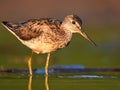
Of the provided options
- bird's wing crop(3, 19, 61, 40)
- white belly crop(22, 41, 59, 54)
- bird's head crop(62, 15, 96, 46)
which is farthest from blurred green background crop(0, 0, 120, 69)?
bird's head crop(62, 15, 96, 46)

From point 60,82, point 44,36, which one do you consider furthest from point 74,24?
point 60,82

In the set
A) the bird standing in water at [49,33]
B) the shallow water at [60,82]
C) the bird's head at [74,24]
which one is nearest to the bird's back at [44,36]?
the bird standing in water at [49,33]

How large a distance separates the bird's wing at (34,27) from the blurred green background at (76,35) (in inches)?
50.9

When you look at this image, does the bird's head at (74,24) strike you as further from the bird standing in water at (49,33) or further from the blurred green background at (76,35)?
the blurred green background at (76,35)

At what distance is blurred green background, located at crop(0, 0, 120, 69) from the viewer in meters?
21.3

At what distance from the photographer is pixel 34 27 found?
17797 mm

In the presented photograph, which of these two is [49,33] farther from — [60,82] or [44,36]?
[60,82]

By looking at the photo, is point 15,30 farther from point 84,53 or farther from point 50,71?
point 84,53

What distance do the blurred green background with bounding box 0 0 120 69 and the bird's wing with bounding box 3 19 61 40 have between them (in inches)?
50.9

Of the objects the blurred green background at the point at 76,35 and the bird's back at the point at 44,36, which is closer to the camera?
the bird's back at the point at 44,36

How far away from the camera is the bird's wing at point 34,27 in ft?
57.8

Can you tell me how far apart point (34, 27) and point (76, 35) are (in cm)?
968

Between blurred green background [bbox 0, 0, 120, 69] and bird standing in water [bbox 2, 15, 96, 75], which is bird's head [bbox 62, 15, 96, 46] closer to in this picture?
bird standing in water [bbox 2, 15, 96, 75]

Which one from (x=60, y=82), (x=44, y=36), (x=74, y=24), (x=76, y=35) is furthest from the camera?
(x=76, y=35)
